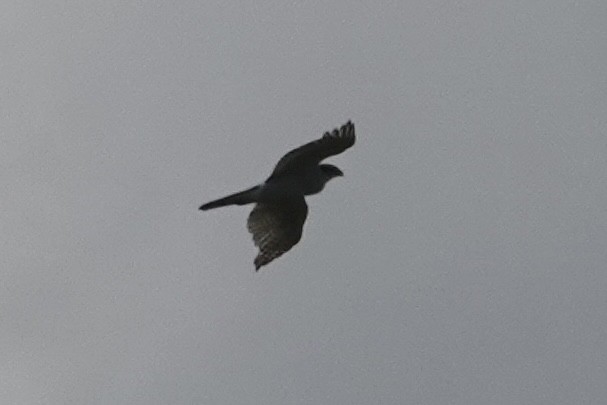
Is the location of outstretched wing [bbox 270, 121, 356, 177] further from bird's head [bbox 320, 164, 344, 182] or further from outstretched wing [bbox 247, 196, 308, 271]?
outstretched wing [bbox 247, 196, 308, 271]

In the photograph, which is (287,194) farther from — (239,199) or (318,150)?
(318,150)

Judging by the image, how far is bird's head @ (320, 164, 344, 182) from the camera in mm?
27594

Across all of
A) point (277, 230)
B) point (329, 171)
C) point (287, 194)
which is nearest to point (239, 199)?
point (287, 194)

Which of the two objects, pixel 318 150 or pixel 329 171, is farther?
pixel 329 171

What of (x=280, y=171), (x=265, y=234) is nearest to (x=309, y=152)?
(x=280, y=171)

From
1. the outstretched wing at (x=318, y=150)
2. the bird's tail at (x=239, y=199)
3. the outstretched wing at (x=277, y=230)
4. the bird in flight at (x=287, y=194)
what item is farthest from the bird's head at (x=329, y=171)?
the bird's tail at (x=239, y=199)

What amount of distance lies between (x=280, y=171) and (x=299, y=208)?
1376 mm

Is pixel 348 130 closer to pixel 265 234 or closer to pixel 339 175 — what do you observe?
pixel 339 175

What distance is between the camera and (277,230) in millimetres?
28375

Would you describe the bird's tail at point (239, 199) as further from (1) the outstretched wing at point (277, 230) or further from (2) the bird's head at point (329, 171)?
(2) the bird's head at point (329, 171)

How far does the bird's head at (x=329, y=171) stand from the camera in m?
27.6

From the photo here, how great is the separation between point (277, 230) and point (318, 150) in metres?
2.68

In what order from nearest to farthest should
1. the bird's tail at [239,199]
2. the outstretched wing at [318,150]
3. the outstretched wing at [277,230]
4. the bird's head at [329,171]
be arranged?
1. the outstretched wing at [318,150]
2. the bird's tail at [239,199]
3. the bird's head at [329,171]
4. the outstretched wing at [277,230]

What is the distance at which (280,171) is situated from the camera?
2705 cm
